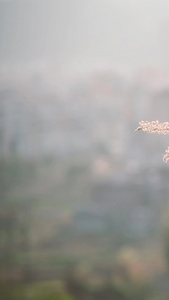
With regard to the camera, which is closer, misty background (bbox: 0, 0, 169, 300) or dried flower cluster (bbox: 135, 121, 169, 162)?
dried flower cluster (bbox: 135, 121, 169, 162)

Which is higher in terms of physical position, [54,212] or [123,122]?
[123,122]

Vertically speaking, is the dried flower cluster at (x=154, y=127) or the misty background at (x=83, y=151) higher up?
the misty background at (x=83, y=151)

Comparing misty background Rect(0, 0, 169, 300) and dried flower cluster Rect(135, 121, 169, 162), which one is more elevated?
misty background Rect(0, 0, 169, 300)

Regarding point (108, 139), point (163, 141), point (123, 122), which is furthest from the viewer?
point (123, 122)

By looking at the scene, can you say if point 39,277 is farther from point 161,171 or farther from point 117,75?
point 117,75

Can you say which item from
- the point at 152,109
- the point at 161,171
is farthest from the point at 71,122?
the point at 161,171

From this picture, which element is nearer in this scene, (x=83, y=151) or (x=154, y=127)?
(x=154, y=127)

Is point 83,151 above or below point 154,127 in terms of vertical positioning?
above

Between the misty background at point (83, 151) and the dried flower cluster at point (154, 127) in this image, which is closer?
the dried flower cluster at point (154, 127)
